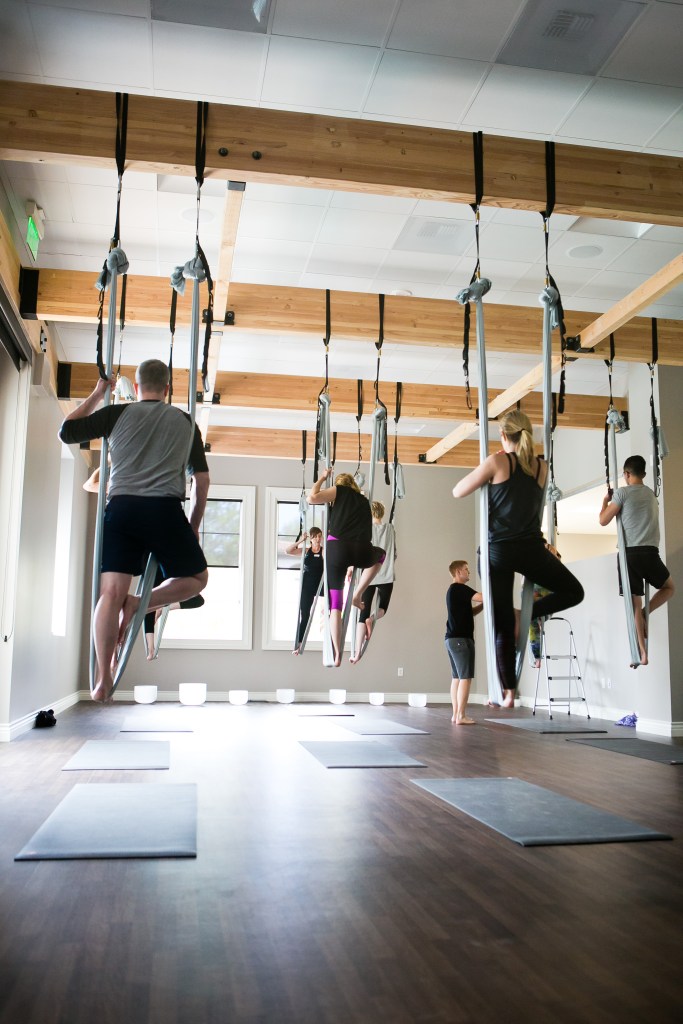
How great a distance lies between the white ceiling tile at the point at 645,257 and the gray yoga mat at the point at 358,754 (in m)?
3.77

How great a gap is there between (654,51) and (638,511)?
103 inches

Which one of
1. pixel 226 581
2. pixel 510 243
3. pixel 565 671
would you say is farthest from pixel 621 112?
pixel 226 581

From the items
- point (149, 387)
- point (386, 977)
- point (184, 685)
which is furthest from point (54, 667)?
point (386, 977)

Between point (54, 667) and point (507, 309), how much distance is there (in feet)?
18.7

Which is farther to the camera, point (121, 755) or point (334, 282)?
point (334, 282)

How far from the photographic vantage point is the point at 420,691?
12.0 meters

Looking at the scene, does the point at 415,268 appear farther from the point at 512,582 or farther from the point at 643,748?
the point at 643,748

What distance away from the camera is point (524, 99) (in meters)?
4.28

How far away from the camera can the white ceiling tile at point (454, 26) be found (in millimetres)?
3648

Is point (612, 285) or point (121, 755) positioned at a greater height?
point (612, 285)

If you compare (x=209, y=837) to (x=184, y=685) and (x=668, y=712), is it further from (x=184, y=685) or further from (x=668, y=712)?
(x=184, y=685)

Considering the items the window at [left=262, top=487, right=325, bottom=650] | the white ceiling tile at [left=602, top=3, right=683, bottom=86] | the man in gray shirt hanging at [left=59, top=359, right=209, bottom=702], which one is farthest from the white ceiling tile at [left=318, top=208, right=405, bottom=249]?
the window at [left=262, top=487, right=325, bottom=650]

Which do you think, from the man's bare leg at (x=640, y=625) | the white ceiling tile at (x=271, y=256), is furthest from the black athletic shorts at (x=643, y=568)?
the white ceiling tile at (x=271, y=256)

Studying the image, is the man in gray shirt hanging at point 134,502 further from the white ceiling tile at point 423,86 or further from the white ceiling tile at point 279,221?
the white ceiling tile at point 279,221
